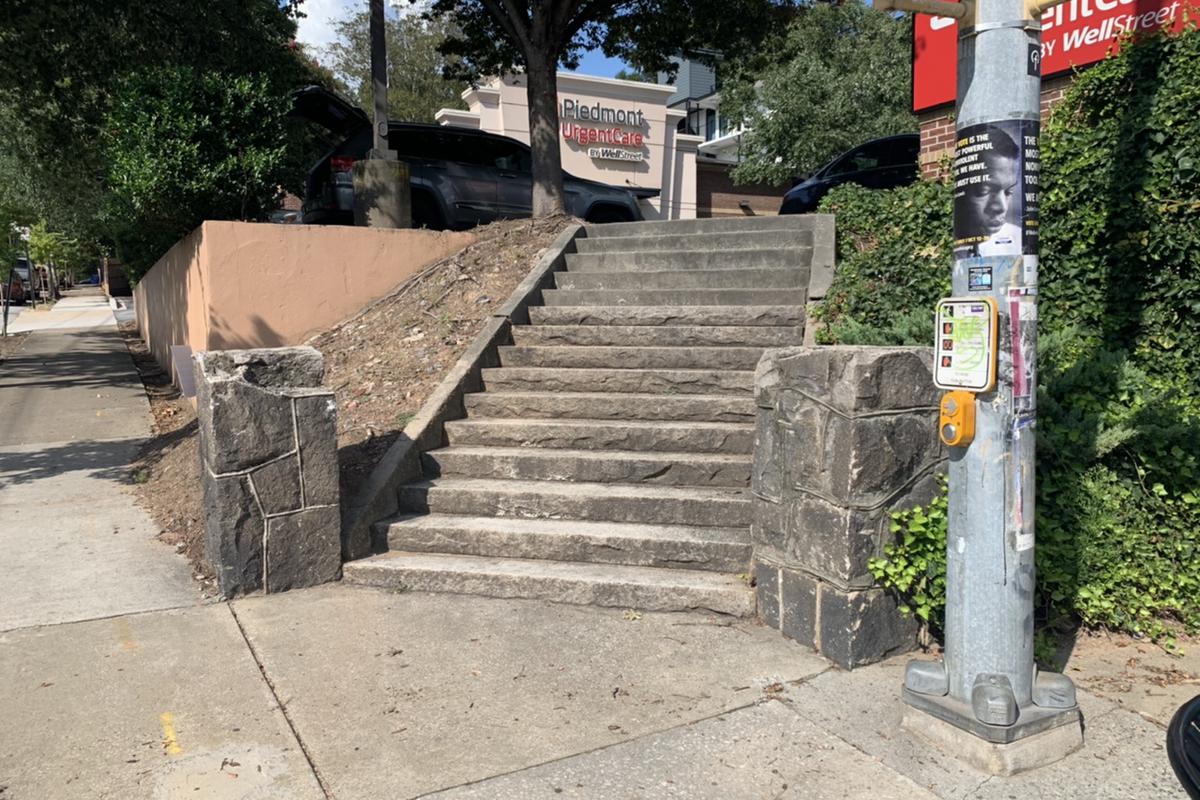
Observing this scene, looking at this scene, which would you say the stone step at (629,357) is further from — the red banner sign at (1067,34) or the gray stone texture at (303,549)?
the red banner sign at (1067,34)

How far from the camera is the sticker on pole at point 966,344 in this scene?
2.77 m

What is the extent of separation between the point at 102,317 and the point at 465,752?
2693 centimetres

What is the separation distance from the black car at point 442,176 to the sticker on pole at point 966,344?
26.3 ft

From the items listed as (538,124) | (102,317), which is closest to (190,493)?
(538,124)

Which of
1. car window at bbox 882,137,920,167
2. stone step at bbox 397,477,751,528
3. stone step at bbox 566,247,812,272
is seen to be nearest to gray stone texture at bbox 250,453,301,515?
stone step at bbox 397,477,751,528

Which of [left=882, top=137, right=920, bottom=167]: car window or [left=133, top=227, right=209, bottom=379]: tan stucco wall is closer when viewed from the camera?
[left=133, top=227, right=209, bottom=379]: tan stucco wall

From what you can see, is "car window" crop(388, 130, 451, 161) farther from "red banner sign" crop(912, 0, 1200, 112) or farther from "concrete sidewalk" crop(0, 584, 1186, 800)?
"concrete sidewalk" crop(0, 584, 1186, 800)

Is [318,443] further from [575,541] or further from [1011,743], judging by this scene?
[1011,743]

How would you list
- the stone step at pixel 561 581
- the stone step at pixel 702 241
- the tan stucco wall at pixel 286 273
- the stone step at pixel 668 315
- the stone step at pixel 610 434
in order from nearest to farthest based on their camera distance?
the stone step at pixel 561 581, the stone step at pixel 610 434, the stone step at pixel 668 315, the stone step at pixel 702 241, the tan stucco wall at pixel 286 273

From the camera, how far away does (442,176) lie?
→ 1062cm

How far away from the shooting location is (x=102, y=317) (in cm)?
2577

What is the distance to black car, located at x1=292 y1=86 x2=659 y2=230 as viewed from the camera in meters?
9.92

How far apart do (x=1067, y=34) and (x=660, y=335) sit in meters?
3.95

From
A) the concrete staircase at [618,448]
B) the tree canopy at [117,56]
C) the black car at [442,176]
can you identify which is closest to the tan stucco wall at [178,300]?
the tree canopy at [117,56]
